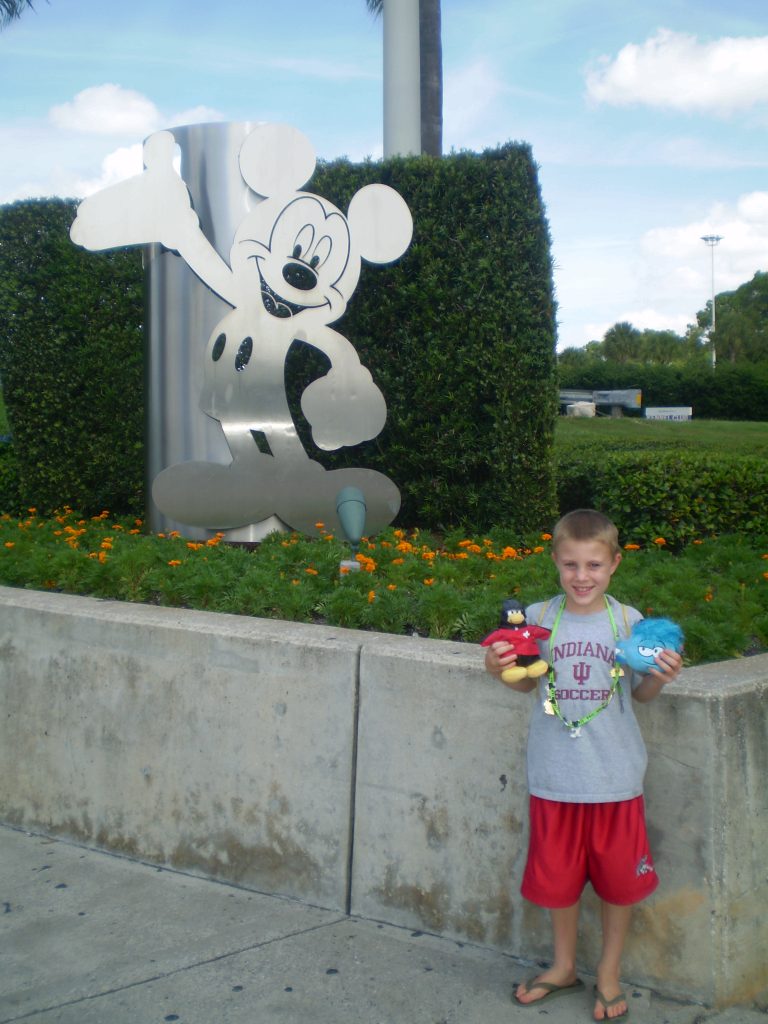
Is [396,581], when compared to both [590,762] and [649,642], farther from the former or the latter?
[649,642]

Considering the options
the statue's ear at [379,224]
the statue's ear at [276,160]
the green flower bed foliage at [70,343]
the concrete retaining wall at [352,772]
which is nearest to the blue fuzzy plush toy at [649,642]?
the concrete retaining wall at [352,772]

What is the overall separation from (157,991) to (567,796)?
4.14 ft

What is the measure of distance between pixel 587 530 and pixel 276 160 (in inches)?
173

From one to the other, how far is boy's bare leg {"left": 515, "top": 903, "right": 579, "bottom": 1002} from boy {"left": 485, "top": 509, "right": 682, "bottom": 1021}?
0.05m

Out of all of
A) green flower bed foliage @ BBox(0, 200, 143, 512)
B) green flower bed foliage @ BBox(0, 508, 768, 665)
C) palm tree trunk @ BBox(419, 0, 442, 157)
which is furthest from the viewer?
palm tree trunk @ BBox(419, 0, 442, 157)

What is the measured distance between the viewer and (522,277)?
6.46m

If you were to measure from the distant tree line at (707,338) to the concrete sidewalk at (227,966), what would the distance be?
179ft

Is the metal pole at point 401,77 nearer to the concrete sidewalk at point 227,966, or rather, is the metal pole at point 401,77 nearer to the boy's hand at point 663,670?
the concrete sidewalk at point 227,966

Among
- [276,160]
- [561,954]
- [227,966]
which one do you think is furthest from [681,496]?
[227,966]

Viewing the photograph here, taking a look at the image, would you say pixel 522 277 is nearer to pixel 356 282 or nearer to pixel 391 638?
pixel 356 282

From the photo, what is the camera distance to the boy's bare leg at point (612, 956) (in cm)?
268

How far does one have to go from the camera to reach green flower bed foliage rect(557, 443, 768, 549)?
6.50 m

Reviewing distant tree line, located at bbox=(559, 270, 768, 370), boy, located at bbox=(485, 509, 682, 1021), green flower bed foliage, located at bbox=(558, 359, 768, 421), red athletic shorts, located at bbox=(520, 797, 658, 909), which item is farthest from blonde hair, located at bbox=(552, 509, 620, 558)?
distant tree line, located at bbox=(559, 270, 768, 370)

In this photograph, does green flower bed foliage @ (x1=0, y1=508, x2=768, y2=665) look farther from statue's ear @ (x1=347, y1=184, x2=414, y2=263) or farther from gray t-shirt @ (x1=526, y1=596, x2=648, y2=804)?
statue's ear @ (x1=347, y1=184, x2=414, y2=263)
